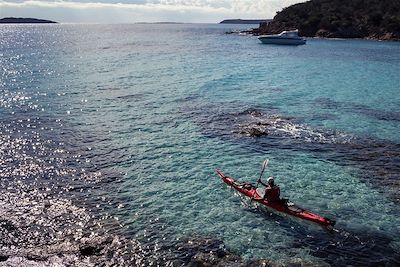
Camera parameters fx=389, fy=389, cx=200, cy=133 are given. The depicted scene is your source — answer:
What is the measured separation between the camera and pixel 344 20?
152 metres

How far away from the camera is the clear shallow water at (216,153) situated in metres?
22.1

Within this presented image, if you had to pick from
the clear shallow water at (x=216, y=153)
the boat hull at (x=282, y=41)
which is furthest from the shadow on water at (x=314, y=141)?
the boat hull at (x=282, y=41)

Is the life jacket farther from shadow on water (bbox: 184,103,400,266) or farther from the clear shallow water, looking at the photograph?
the clear shallow water

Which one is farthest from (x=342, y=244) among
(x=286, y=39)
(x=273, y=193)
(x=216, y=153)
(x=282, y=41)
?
(x=282, y=41)

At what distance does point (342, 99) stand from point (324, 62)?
38.2 meters

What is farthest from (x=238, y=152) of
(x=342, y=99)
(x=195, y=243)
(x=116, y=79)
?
(x=116, y=79)

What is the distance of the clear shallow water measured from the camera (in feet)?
72.6

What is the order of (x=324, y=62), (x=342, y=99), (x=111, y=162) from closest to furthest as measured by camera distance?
(x=111, y=162) → (x=342, y=99) → (x=324, y=62)

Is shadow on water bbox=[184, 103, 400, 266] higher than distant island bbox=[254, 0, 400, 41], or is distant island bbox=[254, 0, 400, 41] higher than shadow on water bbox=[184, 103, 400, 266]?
distant island bbox=[254, 0, 400, 41]

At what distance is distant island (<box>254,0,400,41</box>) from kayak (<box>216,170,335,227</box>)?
12720cm

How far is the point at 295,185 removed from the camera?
27750 mm

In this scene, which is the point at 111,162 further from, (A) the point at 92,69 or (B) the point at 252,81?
(A) the point at 92,69

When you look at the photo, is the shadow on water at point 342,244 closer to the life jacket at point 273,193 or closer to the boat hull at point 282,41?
the life jacket at point 273,193

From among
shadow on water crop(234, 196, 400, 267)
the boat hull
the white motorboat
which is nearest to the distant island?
the white motorboat
